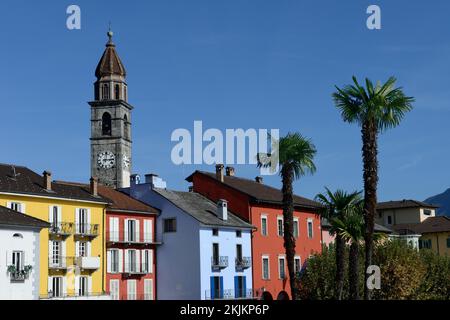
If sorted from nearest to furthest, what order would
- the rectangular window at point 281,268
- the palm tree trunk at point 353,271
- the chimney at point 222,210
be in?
the palm tree trunk at point 353,271
the chimney at point 222,210
the rectangular window at point 281,268

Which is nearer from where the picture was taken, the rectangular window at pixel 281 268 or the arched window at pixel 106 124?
the rectangular window at pixel 281 268

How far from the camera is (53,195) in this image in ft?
177

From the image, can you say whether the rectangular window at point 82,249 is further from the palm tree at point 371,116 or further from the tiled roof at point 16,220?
the palm tree at point 371,116

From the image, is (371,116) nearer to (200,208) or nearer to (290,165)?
(290,165)

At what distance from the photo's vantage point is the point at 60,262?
53.4 metres

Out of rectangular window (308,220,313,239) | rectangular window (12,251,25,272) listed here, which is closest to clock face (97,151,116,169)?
rectangular window (308,220,313,239)

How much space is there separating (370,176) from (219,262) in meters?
31.5

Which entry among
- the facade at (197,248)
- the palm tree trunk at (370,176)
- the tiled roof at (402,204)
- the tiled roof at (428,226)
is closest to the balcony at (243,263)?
the facade at (197,248)

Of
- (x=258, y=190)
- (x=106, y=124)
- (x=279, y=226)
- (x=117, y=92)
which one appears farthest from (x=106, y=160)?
(x=279, y=226)

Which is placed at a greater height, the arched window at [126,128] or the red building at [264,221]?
the arched window at [126,128]

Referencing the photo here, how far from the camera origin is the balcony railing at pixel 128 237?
189 ft
